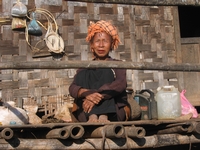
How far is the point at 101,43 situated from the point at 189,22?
440cm

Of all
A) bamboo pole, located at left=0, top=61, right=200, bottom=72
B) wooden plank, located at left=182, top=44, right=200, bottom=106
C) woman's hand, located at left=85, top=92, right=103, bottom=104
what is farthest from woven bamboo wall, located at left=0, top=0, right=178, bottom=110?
bamboo pole, located at left=0, top=61, right=200, bottom=72

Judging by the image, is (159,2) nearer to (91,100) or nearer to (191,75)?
(91,100)

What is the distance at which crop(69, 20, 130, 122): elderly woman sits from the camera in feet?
13.5

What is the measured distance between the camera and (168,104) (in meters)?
4.78

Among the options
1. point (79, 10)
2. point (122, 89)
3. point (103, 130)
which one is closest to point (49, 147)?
point (103, 130)

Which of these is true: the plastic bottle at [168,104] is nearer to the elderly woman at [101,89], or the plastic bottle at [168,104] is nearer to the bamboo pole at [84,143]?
the elderly woman at [101,89]

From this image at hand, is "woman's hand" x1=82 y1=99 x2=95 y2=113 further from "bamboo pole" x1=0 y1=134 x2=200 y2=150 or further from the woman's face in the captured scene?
the woman's face

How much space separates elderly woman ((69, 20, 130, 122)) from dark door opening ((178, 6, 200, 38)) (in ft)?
13.5

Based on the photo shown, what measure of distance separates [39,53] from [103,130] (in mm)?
2720

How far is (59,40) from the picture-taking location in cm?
607

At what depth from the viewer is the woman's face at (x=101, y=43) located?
461 centimetres

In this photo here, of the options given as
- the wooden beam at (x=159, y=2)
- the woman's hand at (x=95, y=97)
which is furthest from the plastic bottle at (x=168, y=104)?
the wooden beam at (x=159, y=2)

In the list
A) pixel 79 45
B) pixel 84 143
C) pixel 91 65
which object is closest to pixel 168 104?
pixel 84 143

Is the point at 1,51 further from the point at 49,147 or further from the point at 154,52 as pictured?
the point at 49,147
